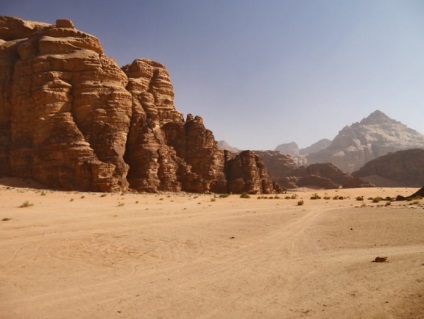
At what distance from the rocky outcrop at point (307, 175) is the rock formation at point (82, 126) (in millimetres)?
33828

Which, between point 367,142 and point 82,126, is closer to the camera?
point 82,126

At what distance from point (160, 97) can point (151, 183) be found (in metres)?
14.4

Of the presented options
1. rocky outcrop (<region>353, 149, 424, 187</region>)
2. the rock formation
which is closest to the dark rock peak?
rocky outcrop (<region>353, 149, 424, 187</region>)

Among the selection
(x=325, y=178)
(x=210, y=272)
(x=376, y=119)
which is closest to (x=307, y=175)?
(x=325, y=178)

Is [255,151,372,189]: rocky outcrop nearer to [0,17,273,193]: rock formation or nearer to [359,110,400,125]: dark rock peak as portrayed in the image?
[0,17,273,193]: rock formation

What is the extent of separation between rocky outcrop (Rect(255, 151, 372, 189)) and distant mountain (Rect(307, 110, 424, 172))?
4490cm

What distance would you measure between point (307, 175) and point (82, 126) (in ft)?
182

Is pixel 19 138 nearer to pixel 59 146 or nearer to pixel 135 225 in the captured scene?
pixel 59 146

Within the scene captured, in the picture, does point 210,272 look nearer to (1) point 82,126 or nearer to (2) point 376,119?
(1) point 82,126

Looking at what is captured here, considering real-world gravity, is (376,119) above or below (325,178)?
above

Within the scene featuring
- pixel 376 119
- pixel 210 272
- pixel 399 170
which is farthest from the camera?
pixel 376 119

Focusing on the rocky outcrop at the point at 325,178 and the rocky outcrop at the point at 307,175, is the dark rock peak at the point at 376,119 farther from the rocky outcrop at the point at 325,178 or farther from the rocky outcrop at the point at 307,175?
the rocky outcrop at the point at 325,178

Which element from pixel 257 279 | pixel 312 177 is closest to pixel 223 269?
pixel 257 279

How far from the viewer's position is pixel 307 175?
7412cm
